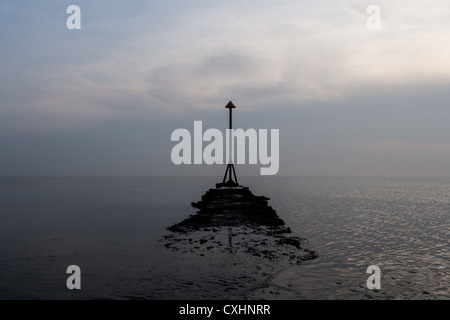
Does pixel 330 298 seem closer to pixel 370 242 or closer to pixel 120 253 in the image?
pixel 120 253

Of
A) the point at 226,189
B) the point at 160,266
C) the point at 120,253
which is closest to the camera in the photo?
the point at 160,266

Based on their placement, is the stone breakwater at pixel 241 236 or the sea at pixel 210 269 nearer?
the sea at pixel 210 269

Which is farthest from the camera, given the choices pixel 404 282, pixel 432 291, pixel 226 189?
pixel 226 189

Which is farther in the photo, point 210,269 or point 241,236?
point 241,236

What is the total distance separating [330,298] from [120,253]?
37.3 ft

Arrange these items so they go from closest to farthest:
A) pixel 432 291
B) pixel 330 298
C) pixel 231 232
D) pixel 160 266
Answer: pixel 330 298
pixel 432 291
pixel 160 266
pixel 231 232

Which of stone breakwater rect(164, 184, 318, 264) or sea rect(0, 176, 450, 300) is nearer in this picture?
sea rect(0, 176, 450, 300)

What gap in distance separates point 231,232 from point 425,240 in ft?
46.2

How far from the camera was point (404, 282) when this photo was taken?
1359 centimetres

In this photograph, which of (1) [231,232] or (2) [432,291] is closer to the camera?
(2) [432,291]
